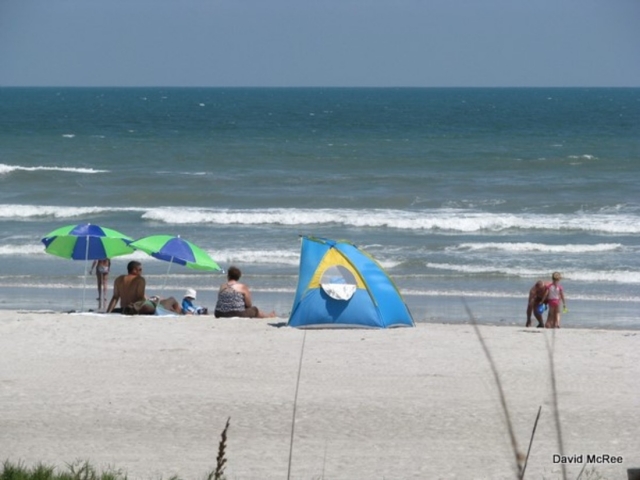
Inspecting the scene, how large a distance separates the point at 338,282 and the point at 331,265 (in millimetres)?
232

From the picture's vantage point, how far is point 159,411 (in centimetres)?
877

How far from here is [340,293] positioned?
12.4m

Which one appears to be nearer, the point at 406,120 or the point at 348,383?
the point at 348,383

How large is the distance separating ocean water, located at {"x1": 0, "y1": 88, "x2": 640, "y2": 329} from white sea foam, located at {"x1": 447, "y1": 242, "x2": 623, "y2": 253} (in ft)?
0.16

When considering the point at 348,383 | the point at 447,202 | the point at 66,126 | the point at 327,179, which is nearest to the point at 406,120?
the point at 66,126

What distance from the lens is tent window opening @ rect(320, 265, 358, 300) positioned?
12406mm

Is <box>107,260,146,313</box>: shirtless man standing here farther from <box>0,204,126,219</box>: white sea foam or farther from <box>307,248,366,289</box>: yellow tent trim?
<box>0,204,126,219</box>: white sea foam

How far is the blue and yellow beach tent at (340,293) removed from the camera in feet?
40.9

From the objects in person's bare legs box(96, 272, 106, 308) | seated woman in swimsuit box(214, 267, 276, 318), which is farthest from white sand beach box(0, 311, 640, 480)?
person's bare legs box(96, 272, 106, 308)

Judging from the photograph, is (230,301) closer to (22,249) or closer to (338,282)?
(338,282)

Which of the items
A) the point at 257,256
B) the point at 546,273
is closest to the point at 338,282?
the point at 546,273

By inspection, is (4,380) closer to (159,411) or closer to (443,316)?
(159,411)

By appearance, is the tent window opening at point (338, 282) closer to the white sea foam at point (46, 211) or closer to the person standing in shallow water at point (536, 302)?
the person standing in shallow water at point (536, 302)

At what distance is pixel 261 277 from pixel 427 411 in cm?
981
